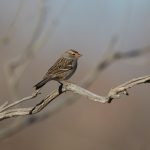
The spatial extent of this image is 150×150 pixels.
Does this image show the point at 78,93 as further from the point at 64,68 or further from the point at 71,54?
the point at 71,54

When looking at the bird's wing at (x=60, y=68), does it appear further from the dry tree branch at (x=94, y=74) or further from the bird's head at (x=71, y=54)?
the dry tree branch at (x=94, y=74)

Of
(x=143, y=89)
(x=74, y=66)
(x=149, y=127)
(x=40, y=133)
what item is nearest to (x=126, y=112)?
(x=143, y=89)

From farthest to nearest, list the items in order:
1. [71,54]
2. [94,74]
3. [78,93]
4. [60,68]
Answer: [71,54] < [60,68] < [94,74] < [78,93]

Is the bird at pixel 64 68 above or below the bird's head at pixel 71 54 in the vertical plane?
below

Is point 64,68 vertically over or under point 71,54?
under

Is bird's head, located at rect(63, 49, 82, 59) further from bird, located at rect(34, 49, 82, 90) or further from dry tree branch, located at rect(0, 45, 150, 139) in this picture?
dry tree branch, located at rect(0, 45, 150, 139)

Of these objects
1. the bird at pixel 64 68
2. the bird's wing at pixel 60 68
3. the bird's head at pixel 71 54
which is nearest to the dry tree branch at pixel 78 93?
the bird at pixel 64 68

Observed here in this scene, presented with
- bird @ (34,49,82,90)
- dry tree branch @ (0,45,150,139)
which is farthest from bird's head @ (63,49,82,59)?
dry tree branch @ (0,45,150,139)

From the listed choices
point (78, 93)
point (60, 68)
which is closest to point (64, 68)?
point (60, 68)
